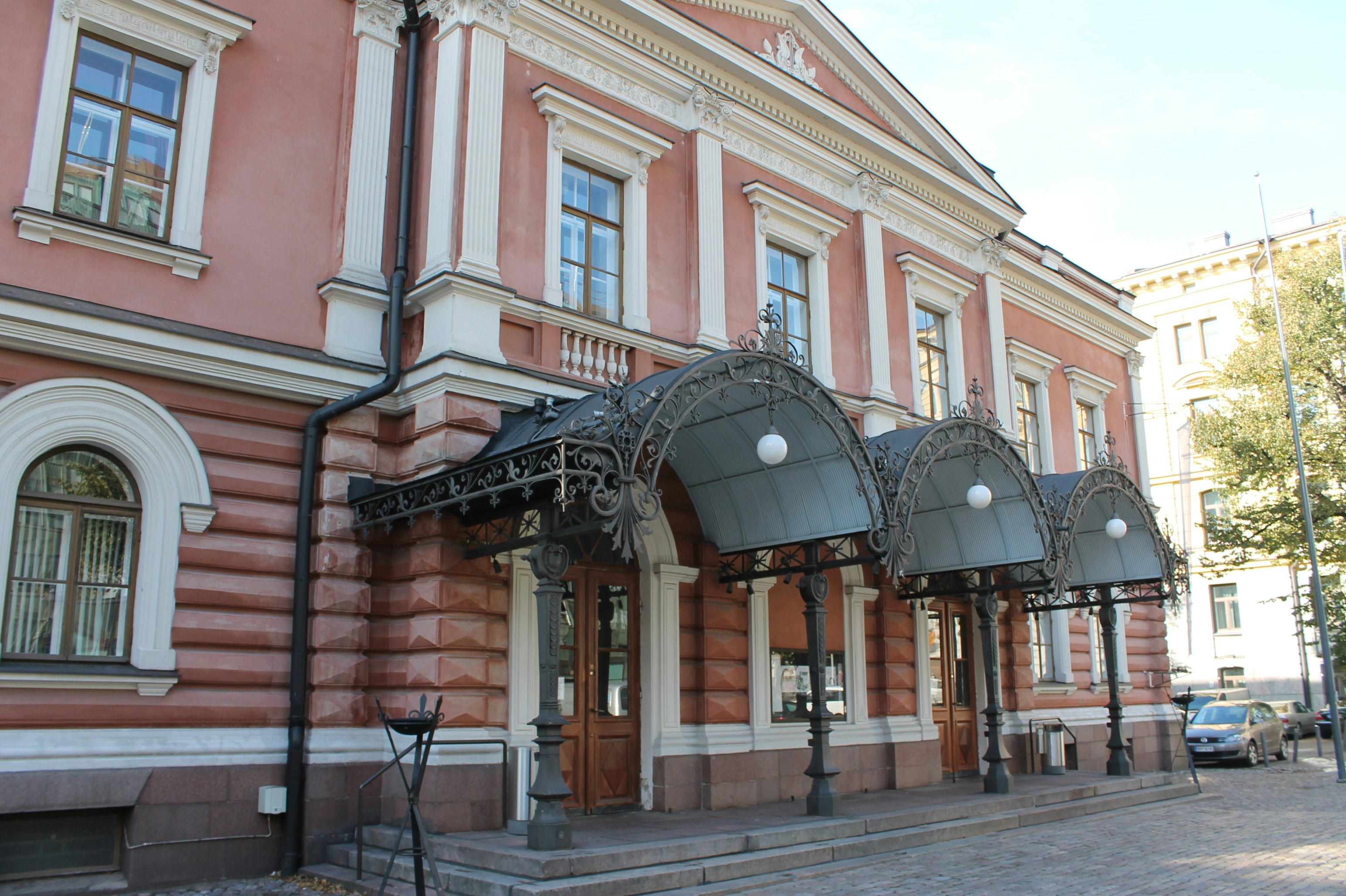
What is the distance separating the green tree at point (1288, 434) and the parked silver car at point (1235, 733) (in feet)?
10.4

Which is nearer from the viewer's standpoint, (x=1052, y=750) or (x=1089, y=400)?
(x=1052, y=750)

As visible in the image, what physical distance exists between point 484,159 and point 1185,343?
3942cm

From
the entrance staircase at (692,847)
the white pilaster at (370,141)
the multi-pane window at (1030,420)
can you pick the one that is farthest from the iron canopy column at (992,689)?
the white pilaster at (370,141)

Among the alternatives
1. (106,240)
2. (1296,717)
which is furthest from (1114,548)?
(1296,717)

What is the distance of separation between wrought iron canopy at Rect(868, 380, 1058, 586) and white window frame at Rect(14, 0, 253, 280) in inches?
296

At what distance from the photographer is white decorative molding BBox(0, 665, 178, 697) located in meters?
8.58

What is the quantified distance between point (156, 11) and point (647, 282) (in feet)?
18.5

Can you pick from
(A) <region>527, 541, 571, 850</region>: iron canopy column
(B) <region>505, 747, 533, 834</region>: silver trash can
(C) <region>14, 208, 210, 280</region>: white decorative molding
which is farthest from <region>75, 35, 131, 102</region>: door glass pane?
(B) <region>505, 747, 533, 834</region>: silver trash can

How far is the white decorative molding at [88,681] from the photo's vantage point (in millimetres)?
8578

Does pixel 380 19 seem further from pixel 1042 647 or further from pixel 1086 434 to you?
pixel 1086 434

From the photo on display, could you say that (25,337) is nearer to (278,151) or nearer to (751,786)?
(278,151)

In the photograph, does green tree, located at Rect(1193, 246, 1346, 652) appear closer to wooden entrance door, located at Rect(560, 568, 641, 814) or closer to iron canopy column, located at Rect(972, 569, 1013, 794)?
iron canopy column, located at Rect(972, 569, 1013, 794)

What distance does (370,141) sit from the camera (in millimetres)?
11375

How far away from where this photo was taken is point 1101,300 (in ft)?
75.7
